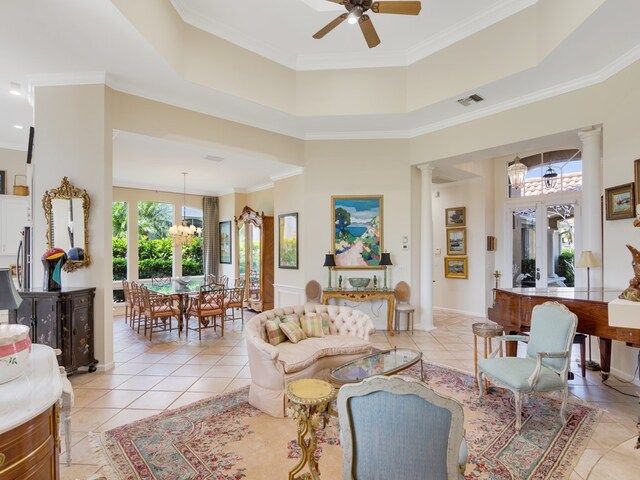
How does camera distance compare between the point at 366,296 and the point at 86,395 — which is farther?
the point at 366,296

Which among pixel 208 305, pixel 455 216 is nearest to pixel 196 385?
pixel 208 305

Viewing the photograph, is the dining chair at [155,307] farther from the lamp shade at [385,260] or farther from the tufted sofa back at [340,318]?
the lamp shade at [385,260]

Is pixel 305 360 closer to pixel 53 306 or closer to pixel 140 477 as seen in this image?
pixel 140 477

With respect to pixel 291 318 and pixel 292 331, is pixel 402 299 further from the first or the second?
pixel 292 331

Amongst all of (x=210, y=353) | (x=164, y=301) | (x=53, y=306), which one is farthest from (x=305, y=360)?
(x=164, y=301)

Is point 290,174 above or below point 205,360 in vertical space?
above

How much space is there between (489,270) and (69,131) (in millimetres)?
8254

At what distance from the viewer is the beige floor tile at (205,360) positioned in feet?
15.0

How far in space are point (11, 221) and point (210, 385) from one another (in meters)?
5.35

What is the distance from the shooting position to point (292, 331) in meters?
3.96

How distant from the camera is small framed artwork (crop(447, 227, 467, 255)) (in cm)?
794

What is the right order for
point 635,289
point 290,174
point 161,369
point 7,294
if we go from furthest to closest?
1. point 290,174
2. point 161,369
3. point 635,289
4. point 7,294

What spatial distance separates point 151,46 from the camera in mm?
3549

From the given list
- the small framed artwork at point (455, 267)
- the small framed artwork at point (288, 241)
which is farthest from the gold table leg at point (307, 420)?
the small framed artwork at point (455, 267)
